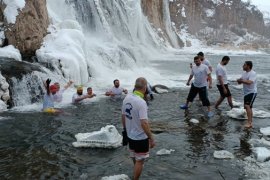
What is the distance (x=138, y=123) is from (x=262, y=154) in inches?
108

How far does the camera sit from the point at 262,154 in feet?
22.1

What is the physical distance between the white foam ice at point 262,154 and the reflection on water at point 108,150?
22 cm

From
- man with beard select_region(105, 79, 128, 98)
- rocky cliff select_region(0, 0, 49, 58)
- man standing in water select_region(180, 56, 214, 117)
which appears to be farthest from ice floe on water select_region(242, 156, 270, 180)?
rocky cliff select_region(0, 0, 49, 58)

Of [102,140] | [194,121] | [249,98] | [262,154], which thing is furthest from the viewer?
[194,121]

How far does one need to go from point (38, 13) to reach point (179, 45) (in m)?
45.6

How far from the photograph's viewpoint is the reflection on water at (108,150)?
618 cm

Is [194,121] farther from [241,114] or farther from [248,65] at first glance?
[248,65]

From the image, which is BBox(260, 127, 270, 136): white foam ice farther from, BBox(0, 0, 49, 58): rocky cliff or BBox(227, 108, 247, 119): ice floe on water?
BBox(0, 0, 49, 58): rocky cliff

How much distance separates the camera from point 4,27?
14.9 metres

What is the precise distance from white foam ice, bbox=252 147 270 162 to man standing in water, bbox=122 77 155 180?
240cm

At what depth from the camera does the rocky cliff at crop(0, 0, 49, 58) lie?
14.9 meters

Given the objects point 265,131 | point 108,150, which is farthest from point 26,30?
point 265,131

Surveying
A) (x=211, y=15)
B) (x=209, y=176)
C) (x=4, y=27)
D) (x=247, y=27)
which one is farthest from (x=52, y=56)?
(x=247, y=27)

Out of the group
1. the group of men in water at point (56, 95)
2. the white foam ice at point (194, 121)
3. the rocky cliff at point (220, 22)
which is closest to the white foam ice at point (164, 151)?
the white foam ice at point (194, 121)
